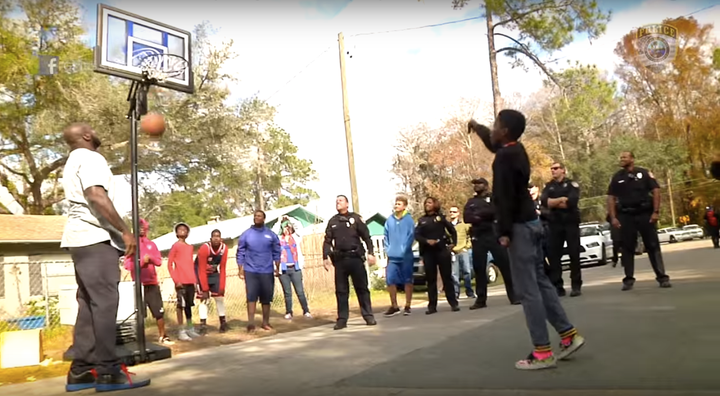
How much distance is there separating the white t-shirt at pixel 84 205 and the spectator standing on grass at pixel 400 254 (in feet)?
16.3

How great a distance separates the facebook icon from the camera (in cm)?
2116

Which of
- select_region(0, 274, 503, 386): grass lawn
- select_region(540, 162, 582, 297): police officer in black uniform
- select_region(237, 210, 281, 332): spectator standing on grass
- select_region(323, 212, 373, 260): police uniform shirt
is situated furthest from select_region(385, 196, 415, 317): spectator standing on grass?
select_region(540, 162, 582, 297): police officer in black uniform

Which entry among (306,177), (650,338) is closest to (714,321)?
(650,338)

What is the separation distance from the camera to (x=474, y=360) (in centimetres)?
459

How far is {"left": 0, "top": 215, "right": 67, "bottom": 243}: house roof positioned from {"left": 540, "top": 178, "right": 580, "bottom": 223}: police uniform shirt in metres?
16.6

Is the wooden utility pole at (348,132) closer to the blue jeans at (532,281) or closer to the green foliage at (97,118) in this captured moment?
the green foliage at (97,118)

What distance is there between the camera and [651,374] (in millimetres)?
3686

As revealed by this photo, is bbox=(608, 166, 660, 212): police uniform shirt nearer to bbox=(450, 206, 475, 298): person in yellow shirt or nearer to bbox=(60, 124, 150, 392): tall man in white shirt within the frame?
bbox=(450, 206, 475, 298): person in yellow shirt

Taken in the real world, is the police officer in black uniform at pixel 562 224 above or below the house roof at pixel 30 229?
below

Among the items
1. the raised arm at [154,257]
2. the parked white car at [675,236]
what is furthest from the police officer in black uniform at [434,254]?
the parked white car at [675,236]

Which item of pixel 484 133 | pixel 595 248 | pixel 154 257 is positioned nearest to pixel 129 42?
pixel 154 257

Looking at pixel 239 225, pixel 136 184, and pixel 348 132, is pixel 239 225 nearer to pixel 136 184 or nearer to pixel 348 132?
pixel 348 132

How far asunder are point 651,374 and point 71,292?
7.85 metres

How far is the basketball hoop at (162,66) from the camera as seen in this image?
7.25 meters
